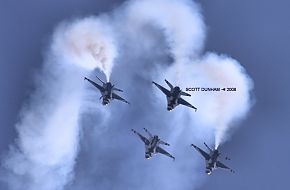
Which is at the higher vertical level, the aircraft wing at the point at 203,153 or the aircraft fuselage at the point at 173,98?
the aircraft fuselage at the point at 173,98

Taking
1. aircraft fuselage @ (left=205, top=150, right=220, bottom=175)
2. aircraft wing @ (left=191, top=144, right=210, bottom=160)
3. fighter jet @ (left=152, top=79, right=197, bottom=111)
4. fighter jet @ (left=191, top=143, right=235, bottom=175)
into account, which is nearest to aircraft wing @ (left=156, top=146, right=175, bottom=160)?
aircraft wing @ (left=191, top=144, right=210, bottom=160)

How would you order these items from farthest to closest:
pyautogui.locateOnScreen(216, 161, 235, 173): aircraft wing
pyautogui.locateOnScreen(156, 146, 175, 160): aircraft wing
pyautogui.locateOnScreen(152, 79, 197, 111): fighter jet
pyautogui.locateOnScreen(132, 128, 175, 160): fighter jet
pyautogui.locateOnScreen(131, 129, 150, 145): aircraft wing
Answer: pyautogui.locateOnScreen(156, 146, 175, 160): aircraft wing < pyautogui.locateOnScreen(131, 129, 150, 145): aircraft wing < pyautogui.locateOnScreen(216, 161, 235, 173): aircraft wing < pyautogui.locateOnScreen(132, 128, 175, 160): fighter jet < pyautogui.locateOnScreen(152, 79, 197, 111): fighter jet

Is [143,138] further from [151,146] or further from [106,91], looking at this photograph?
[106,91]

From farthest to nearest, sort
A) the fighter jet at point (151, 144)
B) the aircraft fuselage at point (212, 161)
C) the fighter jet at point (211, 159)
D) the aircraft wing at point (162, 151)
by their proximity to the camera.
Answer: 1. the aircraft wing at point (162, 151)
2. the fighter jet at point (151, 144)
3. the fighter jet at point (211, 159)
4. the aircraft fuselage at point (212, 161)

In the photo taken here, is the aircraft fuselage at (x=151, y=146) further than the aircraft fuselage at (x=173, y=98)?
Yes

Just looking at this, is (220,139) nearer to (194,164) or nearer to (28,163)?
(194,164)

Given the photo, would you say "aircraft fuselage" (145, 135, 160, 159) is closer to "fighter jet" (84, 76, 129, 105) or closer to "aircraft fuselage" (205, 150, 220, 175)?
"aircraft fuselage" (205, 150, 220, 175)

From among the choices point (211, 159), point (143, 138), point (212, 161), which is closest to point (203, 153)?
point (211, 159)

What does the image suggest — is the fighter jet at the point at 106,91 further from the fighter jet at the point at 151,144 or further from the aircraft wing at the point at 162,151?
the aircraft wing at the point at 162,151

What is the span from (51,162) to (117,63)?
22864mm

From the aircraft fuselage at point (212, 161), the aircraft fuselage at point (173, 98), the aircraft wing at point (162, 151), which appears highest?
the aircraft fuselage at point (173, 98)

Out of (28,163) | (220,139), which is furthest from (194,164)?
(28,163)

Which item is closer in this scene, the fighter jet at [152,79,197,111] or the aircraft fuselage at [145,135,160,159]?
the fighter jet at [152,79,197,111]

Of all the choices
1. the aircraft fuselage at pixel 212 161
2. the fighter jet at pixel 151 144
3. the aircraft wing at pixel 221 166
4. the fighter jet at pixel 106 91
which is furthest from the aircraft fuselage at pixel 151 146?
the aircraft wing at pixel 221 166
